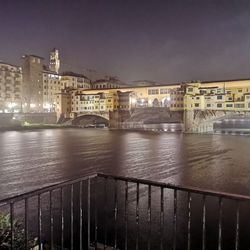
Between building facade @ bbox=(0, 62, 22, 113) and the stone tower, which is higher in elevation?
the stone tower

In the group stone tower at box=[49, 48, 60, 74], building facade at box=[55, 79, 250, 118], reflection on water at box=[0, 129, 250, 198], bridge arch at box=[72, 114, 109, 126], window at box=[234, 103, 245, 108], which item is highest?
stone tower at box=[49, 48, 60, 74]

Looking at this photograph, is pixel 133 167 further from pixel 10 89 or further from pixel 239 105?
pixel 10 89

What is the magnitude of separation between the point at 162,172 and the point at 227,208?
369 inches

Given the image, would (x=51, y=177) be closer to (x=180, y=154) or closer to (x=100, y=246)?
(x=100, y=246)

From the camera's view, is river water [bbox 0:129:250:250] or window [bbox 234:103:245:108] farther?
window [bbox 234:103:245:108]

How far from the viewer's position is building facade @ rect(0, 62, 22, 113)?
91.9 m

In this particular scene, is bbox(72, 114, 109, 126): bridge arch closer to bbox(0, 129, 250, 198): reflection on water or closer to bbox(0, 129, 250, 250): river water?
bbox(0, 129, 250, 250): river water

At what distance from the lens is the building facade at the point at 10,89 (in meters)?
91.9

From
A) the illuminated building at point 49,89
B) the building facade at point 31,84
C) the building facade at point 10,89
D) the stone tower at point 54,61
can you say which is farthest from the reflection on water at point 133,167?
the stone tower at point 54,61

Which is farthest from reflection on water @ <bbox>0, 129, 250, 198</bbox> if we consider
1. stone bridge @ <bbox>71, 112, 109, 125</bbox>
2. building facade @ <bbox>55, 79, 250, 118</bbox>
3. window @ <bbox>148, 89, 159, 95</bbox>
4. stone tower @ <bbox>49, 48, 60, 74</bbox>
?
stone tower @ <bbox>49, 48, 60, 74</bbox>

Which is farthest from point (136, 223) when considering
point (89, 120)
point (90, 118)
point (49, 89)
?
point (49, 89)

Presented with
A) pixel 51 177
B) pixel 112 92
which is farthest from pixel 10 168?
pixel 112 92

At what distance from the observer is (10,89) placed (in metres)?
93.7

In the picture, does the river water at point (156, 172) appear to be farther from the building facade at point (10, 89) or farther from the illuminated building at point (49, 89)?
the illuminated building at point (49, 89)
